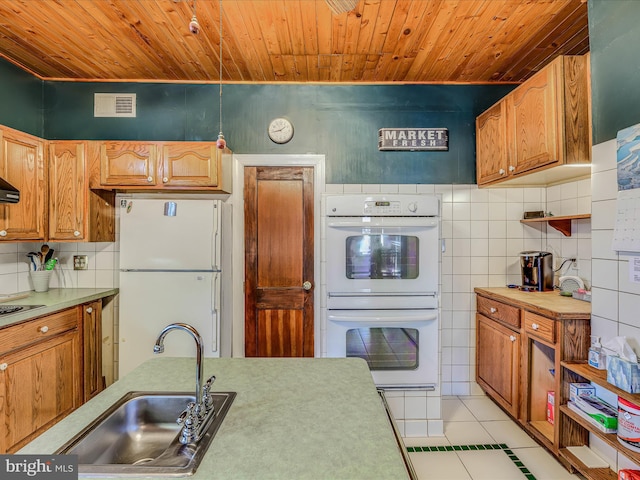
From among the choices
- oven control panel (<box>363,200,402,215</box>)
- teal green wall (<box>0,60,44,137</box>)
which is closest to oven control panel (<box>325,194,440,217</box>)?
oven control panel (<box>363,200,402,215</box>)

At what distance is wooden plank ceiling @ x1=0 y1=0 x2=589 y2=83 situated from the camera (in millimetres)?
1961

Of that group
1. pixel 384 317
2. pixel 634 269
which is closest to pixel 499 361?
pixel 384 317

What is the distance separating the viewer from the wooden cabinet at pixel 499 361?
2.36 m

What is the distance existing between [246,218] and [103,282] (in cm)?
137

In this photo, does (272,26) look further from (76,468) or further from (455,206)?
(76,468)

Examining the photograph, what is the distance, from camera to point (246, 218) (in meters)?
2.86

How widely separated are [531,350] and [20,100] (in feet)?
14.1

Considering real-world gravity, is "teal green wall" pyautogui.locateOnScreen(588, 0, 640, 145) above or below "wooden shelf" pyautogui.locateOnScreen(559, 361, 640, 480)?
above

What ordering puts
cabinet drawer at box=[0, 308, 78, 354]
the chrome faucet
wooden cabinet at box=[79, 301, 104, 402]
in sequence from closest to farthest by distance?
the chrome faucet < cabinet drawer at box=[0, 308, 78, 354] < wooden cabinet at box=[79, 301, 104, 402]

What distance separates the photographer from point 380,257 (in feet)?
7.88

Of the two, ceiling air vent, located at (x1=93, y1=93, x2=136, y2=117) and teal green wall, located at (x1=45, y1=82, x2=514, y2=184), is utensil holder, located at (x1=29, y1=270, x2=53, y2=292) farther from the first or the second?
ceiling air vent, located at (x1=93, y1=93, x2=136, y2=117)

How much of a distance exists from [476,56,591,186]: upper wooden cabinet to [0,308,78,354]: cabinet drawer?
336 centimetres

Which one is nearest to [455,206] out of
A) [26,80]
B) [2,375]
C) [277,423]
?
[277,423]

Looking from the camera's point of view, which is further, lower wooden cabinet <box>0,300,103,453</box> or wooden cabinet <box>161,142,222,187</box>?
wooden cabinet <box>161,142,222,187</box>
